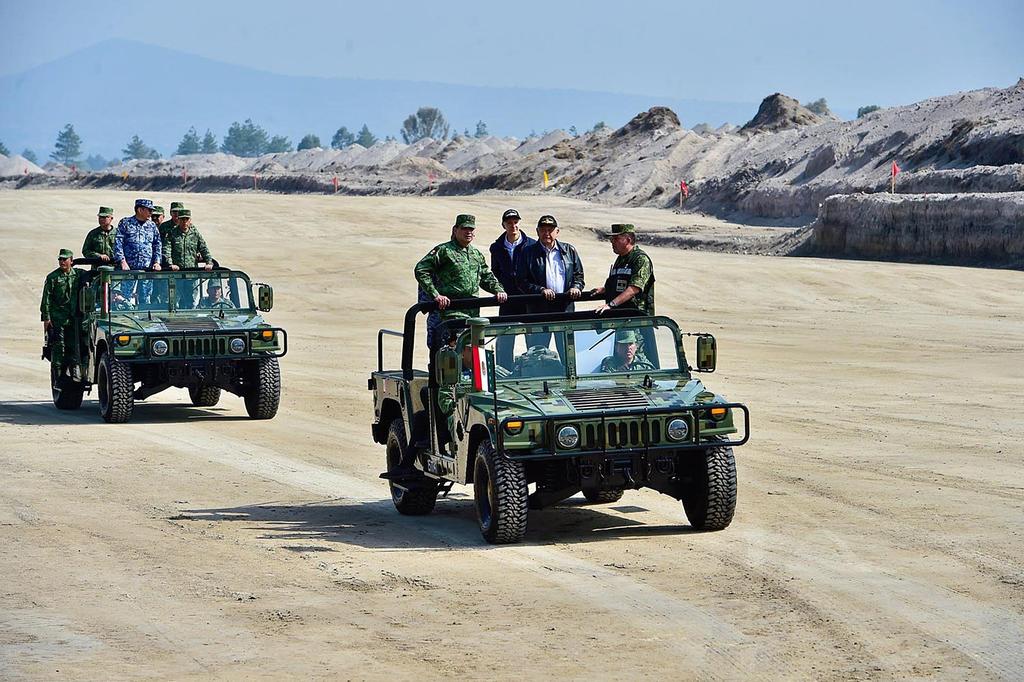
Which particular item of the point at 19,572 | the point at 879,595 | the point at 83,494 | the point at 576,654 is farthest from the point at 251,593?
the point at 83,494

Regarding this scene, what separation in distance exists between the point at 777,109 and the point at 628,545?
3055 inches

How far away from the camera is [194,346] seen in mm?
18297

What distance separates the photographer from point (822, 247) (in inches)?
1772

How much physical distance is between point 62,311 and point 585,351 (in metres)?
11.0

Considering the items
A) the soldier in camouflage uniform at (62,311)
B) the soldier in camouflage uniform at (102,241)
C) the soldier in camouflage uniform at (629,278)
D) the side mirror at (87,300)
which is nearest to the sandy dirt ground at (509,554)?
the soldier in camouflage uniform at (62,311)

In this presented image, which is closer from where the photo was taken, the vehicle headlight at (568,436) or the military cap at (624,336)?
the vehicle headlight at (568,436)

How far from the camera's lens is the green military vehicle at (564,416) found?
10344 mm

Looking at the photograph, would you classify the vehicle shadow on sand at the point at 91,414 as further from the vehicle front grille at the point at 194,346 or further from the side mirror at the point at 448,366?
the side mirror at the point at 448,366

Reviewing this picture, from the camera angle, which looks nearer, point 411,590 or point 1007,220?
point 411,590

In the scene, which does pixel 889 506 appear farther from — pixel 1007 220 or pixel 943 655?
pixel 1007 220

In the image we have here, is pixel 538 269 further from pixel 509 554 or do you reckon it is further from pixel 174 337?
pixel 174 337

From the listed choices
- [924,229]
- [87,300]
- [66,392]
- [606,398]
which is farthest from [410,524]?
[924,229]

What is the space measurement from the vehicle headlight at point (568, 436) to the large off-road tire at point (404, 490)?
2.11 meters

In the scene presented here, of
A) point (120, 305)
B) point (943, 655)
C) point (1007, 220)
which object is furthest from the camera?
point (1007, 220)
